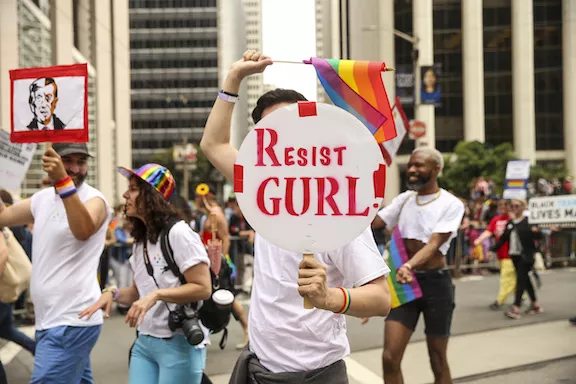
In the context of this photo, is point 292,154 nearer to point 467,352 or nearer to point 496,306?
point 467,352

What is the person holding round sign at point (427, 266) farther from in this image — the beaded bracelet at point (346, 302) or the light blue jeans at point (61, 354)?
the beaded bracelet at point (346, 302)

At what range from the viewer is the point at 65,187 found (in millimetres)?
3801

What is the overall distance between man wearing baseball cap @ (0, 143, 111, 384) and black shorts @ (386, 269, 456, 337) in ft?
6.95

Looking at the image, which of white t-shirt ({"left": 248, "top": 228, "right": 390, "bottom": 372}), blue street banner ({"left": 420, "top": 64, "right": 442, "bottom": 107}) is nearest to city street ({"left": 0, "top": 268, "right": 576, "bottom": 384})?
white t-shirt ({"left": 248, "top": 228, "right": 390, "bottom": 372})

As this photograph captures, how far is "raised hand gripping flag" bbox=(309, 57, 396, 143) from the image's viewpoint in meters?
2.69

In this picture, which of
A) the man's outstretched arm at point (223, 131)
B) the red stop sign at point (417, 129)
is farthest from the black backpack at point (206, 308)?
the red stop sign at point (417, 129)

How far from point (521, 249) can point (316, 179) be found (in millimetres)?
8591

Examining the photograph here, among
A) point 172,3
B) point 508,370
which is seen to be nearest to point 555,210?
point 508,370

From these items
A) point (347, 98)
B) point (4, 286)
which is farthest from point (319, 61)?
point (4, 286)

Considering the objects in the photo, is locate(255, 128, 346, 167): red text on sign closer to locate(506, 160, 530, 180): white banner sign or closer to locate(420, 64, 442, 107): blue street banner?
locate(506, 160, 530, 180): white banner sign

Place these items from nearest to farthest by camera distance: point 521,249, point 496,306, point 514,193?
point 521,249
point 496,306
point 514,193

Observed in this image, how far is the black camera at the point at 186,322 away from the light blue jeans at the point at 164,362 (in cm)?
8

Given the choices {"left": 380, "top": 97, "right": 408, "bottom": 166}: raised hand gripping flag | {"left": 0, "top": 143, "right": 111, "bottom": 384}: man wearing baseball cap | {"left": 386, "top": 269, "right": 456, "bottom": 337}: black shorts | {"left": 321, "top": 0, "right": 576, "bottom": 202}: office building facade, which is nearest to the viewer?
{"left": 0, "top": 143, "right": 111, "bottom": 384}: man wearing baseball cap

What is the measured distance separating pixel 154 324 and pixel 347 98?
1674mm
